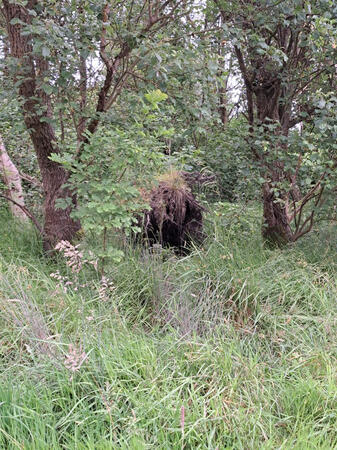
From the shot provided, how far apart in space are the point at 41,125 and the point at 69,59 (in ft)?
2.79

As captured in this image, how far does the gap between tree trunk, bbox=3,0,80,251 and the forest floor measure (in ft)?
1.31

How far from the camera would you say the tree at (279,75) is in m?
2.74

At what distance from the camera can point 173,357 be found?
1.96m

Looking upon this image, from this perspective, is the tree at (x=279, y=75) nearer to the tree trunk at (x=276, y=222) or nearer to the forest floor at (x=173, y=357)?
the tree trunk at (x=276, y=222)

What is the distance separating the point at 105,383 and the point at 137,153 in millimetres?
1371

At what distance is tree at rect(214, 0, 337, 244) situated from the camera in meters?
2.74

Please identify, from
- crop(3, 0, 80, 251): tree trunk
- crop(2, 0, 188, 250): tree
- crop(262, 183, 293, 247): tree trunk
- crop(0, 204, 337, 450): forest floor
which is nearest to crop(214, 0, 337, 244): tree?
crop(262, 183, 293, 247): tree trunk

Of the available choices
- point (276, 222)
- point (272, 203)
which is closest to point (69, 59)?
point (272, 203)

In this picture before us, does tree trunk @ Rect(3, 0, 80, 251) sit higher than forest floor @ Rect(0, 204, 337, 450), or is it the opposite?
tree trunk @ Rect(3, 0, 80, 251)

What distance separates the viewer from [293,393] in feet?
5.80

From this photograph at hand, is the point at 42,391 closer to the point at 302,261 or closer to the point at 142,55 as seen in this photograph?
the point at 142,55

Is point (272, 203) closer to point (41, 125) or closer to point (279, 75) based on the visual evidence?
point (279, 75)

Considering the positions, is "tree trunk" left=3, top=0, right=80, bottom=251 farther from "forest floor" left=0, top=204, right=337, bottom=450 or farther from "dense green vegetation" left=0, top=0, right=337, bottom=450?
"forest floor" left=0, top=204, right=337, bottom=450

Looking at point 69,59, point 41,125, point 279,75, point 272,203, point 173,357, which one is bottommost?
point 173,357
